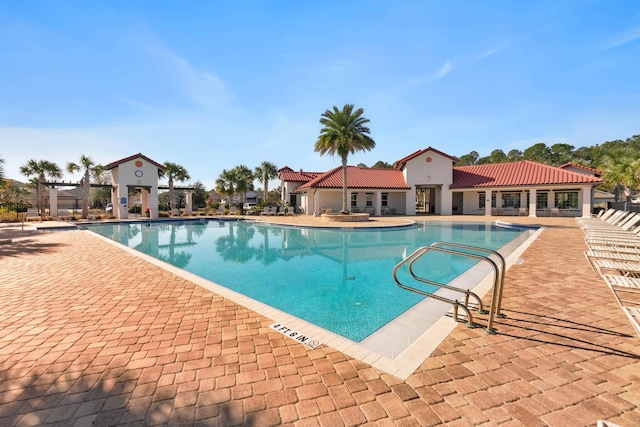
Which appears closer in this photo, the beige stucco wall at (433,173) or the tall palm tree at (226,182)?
the beige stucco wall at (433,173)

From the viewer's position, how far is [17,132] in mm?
20297

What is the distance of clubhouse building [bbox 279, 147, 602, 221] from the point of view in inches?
1057

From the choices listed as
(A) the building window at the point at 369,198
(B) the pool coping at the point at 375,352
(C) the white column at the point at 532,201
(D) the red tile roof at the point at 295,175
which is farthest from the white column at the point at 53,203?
(C) the white column at the point at 532,201

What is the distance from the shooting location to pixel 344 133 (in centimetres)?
2353

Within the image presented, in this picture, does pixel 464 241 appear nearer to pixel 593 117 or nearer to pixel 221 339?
pixel 221 339

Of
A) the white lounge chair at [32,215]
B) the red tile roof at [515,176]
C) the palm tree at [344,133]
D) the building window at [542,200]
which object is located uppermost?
the palm tree at [344,133]

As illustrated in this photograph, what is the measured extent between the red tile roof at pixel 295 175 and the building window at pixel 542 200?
25.2 m

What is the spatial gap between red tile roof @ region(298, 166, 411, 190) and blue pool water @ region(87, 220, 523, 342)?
40.6ft

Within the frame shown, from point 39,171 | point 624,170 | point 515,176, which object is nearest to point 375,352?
point 515,176

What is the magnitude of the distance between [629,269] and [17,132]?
32.3 metres

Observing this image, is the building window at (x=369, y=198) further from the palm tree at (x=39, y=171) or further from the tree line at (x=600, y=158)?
the palm tree at (x=39, y=171)

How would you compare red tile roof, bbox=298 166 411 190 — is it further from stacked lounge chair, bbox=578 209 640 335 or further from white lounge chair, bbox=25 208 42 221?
white lounge chair, bbox=25 208 42 221

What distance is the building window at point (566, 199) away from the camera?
26562 millimetres

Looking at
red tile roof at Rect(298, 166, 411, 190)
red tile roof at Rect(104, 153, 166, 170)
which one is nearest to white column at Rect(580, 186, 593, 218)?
red tile roof at Rect(298, 166, 411, 190)
